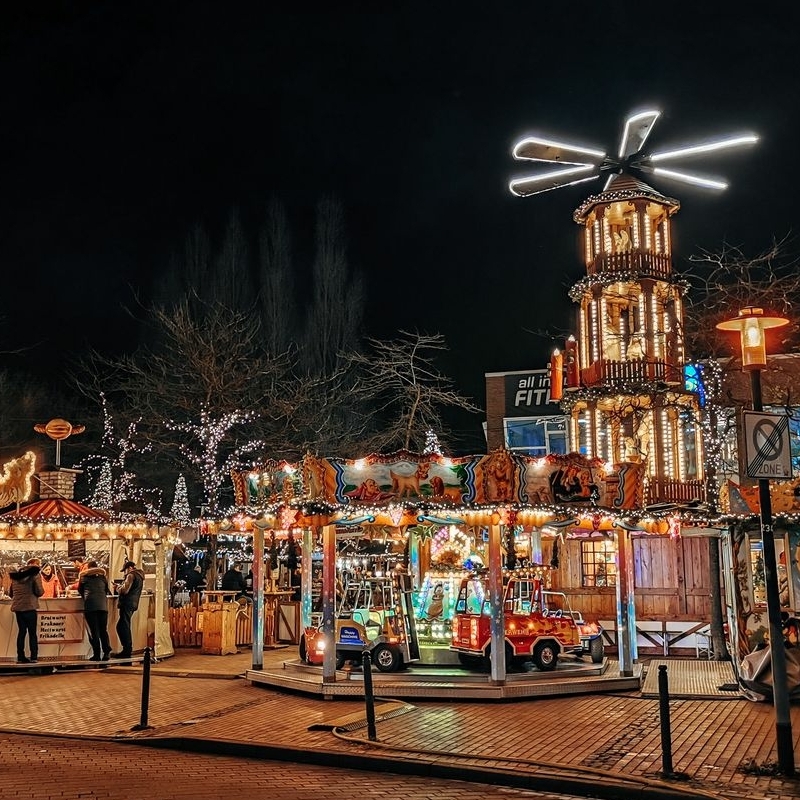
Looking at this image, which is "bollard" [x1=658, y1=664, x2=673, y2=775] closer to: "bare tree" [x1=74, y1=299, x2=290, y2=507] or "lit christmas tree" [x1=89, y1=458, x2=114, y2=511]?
"bare tree" [x1=74, y1=299, x2=290, y2=507]

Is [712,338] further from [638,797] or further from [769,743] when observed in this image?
[638,797]

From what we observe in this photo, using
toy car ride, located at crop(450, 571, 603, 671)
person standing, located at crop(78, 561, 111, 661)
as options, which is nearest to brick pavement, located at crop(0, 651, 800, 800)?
toy car ride, located at crop(450, 571, 603, 671)

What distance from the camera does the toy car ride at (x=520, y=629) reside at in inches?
606

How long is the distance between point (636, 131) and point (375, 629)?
17.2 metres

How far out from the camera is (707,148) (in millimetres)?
25609

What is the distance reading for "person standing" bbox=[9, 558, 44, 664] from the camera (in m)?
17.7

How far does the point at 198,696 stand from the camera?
14680 millimetres

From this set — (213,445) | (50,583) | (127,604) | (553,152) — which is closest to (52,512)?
(50,583)

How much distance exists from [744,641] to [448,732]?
244 inches

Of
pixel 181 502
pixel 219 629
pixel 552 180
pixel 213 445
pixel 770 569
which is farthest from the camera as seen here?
pixel 181 502

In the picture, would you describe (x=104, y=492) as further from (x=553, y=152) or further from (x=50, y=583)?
(x=553, y=152)

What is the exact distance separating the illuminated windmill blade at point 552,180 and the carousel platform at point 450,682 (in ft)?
49.4

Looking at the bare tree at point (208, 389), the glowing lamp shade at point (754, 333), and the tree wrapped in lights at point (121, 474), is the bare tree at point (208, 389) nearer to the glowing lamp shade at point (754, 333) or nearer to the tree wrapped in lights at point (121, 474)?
the tree wrapped in lights at point (121, 474)

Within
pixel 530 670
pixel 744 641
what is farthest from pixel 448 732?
pixel 744 641
